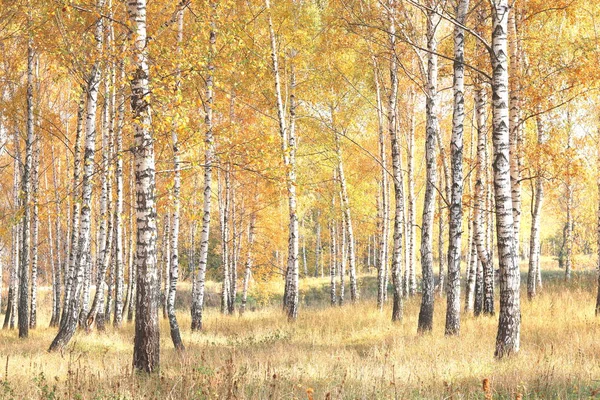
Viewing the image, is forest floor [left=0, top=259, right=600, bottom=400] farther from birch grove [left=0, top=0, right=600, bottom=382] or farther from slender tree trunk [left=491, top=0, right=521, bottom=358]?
slender tree trunk [left=491, top=0, right=521, bottom=358]

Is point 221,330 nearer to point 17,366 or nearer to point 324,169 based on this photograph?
point 17,366

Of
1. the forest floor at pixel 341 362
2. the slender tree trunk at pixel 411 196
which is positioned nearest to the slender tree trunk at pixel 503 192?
the forest floor at pixel 341 362

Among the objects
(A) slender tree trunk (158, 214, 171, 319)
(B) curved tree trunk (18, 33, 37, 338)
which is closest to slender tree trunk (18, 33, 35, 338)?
(B) curved tree trunk (18, 33, 37, 338)

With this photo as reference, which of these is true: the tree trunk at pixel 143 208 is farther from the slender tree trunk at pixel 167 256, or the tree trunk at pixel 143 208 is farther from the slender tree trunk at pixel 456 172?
the slender tree trunk at pixel 167 256

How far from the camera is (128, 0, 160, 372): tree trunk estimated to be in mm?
6602

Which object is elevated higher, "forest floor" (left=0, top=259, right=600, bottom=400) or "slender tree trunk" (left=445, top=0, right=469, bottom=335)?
"slender tree trunk" (left=445, top=0, right=469, bottom=335)

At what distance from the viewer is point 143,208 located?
6.61 metres

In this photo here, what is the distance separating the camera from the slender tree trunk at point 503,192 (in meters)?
6.59

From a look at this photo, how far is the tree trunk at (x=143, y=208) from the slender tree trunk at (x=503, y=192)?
482 cm

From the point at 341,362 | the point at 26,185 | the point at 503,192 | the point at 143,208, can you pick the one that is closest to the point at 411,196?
the point at 503,192

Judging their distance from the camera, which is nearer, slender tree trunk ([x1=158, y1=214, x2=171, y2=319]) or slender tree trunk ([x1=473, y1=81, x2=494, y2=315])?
slender tree trunk ([x1=473, y1=81, x2=494, y2=315])

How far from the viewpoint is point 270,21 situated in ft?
45.2

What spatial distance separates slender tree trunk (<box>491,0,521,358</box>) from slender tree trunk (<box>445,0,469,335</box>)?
223 centimetres

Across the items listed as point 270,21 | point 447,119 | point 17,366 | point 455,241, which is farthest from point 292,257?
point 447,119
